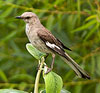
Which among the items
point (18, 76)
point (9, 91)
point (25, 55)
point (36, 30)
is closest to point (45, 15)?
point (25, 55)

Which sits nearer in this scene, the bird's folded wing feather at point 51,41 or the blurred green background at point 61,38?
the bird's folded wing feather at point 51,41

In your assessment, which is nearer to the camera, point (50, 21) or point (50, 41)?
point (50, 41)

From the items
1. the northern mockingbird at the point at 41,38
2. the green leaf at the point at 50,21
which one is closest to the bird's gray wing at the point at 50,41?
the northern mockingbird at the point at 41,38

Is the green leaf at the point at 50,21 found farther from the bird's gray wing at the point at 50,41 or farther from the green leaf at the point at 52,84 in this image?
the green leaf at the point at 52,84

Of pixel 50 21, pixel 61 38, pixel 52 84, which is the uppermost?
pixel 50 21

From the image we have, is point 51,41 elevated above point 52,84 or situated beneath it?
elevated above

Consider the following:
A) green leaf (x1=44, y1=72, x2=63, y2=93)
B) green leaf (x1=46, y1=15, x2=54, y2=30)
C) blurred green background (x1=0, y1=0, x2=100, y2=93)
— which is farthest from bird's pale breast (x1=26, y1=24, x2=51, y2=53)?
green leaf (x1=46, y1=15, x2=54, y2=30)

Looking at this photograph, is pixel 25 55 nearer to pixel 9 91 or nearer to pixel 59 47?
pixel 59 47

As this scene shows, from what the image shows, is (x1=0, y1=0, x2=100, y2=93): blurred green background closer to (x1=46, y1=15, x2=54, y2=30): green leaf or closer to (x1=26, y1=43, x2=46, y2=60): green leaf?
(x1=46, y1=15, x2=54, y2=30): green leaf

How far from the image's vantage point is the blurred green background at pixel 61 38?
3912 millimetres

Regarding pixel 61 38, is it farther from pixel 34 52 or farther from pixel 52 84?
pixel 52 84

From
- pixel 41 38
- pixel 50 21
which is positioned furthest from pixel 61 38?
pixel 41 38

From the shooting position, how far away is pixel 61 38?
4.43 m

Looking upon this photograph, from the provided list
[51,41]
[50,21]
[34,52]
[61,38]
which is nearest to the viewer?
[34,52]
